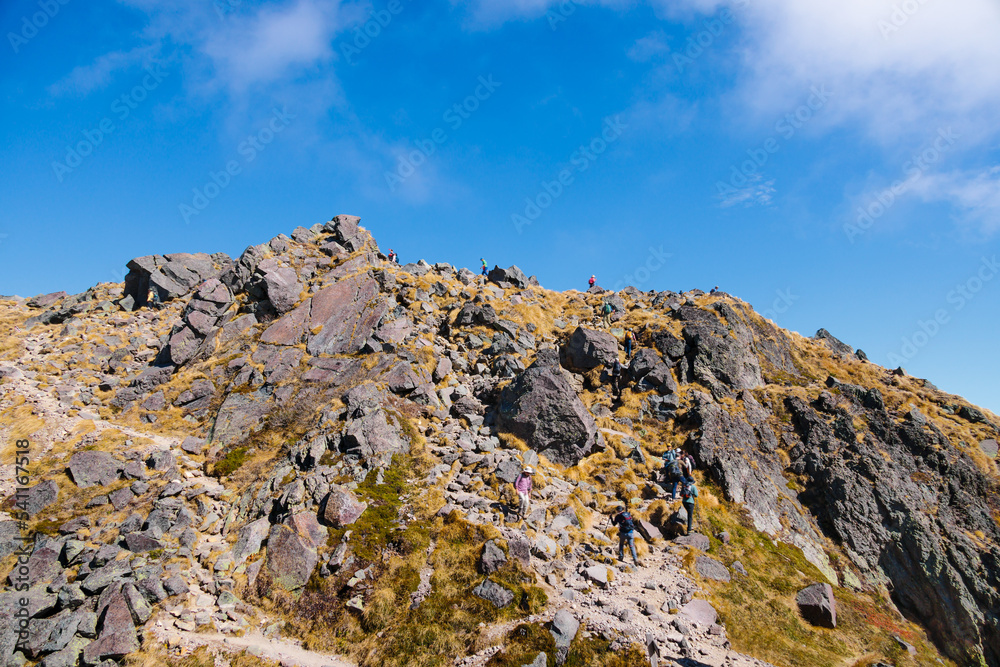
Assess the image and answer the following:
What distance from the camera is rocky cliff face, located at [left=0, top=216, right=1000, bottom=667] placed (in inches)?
579

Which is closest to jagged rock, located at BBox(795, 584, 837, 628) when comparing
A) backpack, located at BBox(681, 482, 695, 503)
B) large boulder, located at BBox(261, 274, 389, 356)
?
backpack, located at BBox(681, 482, 695, 503)

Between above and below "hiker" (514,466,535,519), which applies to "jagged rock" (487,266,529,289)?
above

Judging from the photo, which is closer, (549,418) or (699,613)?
(699,613)

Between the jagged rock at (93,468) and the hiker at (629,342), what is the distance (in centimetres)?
3227

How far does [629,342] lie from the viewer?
3459 centimetres

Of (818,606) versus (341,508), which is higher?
(818,606)

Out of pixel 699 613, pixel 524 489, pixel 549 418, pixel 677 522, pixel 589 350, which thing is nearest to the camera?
pixel 699 613

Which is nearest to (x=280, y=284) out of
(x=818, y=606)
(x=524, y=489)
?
(x=524, y=489)

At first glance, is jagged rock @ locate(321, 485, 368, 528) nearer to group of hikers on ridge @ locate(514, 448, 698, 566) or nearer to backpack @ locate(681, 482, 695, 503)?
group of hikers on ridge @ locate(514, 448, 698, 566)

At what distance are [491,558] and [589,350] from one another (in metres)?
20.2

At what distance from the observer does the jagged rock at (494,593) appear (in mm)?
14891

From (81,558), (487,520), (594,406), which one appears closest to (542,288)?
(594,406)

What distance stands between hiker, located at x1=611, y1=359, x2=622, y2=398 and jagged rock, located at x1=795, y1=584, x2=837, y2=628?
1558cm

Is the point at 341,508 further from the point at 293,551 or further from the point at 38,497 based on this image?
the point at 38,497
